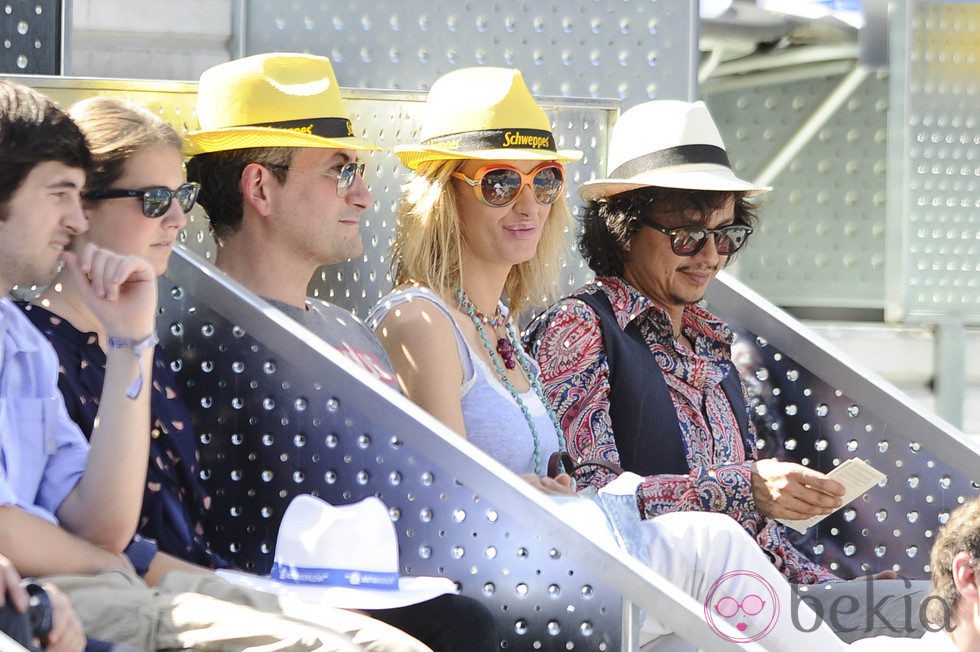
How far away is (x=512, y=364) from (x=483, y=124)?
0.52 metres

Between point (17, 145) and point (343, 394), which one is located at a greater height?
point (17, 145)

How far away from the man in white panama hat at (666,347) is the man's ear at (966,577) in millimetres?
766

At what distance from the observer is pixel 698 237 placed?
11.4ft

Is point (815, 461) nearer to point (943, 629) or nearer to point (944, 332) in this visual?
point (943, 629)

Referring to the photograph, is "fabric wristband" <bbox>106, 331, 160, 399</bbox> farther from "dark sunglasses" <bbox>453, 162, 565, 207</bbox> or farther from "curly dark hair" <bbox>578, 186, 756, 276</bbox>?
"curly dark hair" <bbox>578, 186, 756, 276</bbox>

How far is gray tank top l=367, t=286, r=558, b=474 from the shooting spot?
305 centimetres

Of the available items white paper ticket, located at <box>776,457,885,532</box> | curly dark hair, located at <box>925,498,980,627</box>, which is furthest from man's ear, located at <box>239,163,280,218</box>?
curly dark hair, located at <box>925,498,980,627</box>

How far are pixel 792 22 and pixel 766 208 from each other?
0.75 m

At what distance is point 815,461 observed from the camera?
356cm

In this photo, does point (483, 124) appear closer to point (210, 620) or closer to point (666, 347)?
point (666, 347)

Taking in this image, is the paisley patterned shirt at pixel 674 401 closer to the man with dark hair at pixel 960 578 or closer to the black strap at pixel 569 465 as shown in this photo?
the black strap at pixel 569 465

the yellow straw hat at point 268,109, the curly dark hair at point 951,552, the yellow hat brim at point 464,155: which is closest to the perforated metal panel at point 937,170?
the yellow hat brim at point 464,155

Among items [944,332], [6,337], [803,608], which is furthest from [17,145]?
[944,332]

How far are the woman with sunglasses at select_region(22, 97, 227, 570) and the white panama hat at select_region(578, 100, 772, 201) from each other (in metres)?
1.23
